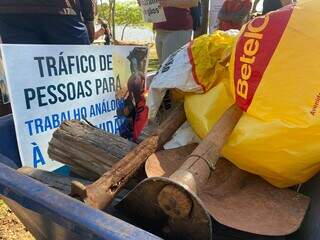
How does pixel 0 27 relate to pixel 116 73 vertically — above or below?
above

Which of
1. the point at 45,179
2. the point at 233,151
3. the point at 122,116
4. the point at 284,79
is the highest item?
the point at 284,79

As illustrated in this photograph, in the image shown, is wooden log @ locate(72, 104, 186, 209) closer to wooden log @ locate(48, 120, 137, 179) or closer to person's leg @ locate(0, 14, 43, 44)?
wooden log @ locate(48, 120, 137, 179)

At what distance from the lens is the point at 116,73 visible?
287cm

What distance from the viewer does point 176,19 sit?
4461 millimetres

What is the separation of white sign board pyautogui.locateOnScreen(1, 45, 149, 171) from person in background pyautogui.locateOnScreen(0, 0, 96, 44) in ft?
1.34

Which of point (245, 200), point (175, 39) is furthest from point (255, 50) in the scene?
point (175, 39)

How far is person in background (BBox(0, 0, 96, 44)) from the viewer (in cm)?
A: 274

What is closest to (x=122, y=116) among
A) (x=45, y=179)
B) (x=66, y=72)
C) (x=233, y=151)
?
(x=66, y=72)

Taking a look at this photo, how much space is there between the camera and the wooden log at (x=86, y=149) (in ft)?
6.44

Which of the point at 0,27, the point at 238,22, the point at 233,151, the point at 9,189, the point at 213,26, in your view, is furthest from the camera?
the point at 213,26

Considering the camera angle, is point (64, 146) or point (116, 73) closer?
point (64, 146)

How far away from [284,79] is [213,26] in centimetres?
383

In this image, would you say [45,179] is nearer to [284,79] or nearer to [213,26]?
[284,79]

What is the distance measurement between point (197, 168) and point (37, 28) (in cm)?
189
